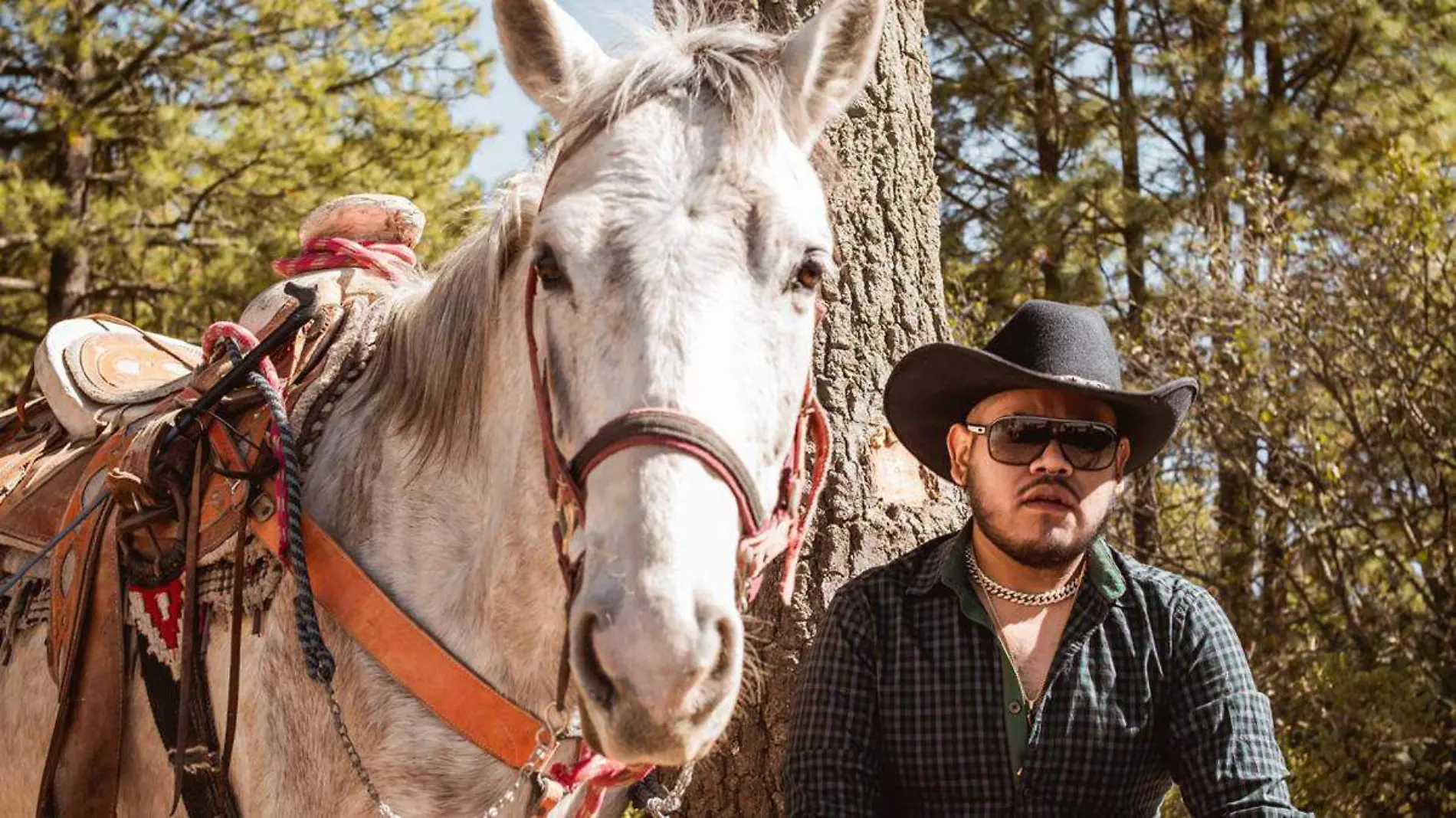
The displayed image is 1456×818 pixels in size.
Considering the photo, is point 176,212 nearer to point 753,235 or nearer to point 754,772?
point 754,772

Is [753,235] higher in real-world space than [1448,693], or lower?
higher

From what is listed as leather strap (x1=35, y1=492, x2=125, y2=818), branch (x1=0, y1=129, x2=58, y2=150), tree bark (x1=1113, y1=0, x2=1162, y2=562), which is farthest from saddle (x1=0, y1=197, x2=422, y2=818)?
branch (x1=0, y1=129, x2=58, y2=150)

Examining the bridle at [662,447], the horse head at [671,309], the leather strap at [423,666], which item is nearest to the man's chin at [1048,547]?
the bridle at [662,447]

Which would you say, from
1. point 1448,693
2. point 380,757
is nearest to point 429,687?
point 380,757

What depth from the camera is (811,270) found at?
1.97m

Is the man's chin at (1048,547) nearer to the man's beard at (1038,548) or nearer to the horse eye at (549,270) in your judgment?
the man's beard at (1038,548)

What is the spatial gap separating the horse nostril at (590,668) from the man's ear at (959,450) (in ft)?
3.98

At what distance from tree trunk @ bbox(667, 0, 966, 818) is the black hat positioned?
19.3 inches

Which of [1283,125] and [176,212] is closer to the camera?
[1283,125]

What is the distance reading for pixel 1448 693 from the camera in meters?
5.77

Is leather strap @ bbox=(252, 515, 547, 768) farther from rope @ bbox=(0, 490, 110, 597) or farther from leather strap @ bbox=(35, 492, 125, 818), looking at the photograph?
rope @ bbox=(0, 490, 110, 597)

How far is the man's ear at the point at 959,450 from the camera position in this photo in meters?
2.70

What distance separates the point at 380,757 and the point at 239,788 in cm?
34

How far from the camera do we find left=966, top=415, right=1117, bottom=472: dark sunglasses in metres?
2.53
